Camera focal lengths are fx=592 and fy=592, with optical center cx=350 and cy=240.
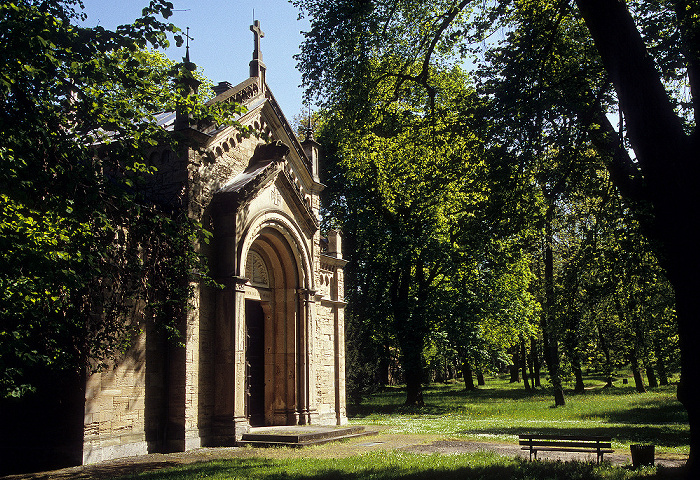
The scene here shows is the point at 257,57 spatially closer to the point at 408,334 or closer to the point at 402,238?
the point at 402,238

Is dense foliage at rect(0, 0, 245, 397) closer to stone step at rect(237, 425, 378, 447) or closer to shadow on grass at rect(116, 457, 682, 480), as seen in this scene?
shadow on grass at rect(116, 457, 682, 480)

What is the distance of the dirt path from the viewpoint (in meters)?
10.2

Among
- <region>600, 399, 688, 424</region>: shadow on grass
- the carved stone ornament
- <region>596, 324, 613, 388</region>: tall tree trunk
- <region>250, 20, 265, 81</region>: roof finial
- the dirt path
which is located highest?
<region>250, 20, 265, 81</region>: roof finial

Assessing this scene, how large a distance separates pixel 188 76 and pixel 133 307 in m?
5.15

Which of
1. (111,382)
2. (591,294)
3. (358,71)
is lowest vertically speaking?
(111,382)

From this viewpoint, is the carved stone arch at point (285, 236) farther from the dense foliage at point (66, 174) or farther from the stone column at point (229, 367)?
the dense foliage at point (66, 174)

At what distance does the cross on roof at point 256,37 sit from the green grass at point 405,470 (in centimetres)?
1139

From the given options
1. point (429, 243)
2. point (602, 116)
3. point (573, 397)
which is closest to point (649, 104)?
point (602, 116)

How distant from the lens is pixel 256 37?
17500 mm

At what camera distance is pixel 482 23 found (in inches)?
456

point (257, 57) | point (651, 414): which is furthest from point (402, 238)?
point (257, 57)

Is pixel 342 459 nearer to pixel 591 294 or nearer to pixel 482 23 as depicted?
pixel 591 294

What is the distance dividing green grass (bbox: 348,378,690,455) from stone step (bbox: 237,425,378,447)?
303cm

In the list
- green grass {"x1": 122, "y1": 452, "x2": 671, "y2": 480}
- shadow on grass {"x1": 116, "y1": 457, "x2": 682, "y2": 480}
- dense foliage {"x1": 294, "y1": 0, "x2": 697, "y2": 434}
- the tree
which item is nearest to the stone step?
green grass {"x1": 122, "y1": 452, "x2": 671, "y2": 480}
